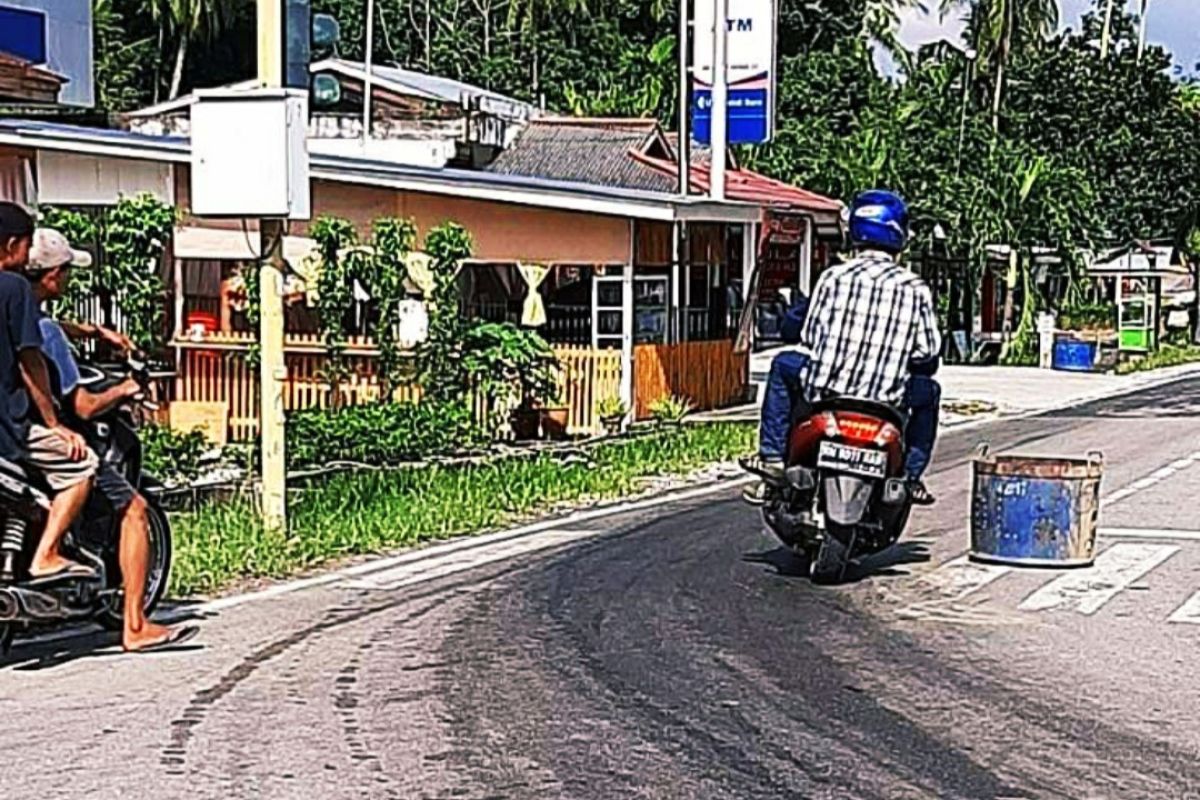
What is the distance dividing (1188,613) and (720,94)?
1699 cm

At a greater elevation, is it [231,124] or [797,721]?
[231,124]

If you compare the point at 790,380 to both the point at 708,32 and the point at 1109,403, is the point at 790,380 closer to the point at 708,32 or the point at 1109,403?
the point at 708,32

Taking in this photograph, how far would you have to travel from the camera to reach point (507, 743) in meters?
7.52

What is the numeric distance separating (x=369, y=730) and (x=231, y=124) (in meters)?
5.69

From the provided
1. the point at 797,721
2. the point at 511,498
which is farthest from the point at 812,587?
the point at 511,498

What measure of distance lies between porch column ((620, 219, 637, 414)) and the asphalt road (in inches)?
454


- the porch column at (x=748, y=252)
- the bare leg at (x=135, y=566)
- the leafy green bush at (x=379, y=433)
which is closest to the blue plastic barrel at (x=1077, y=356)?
the porch column at (x=748, y=252)

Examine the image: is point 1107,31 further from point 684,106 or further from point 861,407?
point 861,407

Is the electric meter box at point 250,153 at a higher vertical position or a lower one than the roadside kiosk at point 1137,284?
higher

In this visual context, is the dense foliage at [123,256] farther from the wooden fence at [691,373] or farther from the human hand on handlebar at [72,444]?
the human hand on handlebar at [72,444]

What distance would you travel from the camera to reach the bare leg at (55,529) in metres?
8.58

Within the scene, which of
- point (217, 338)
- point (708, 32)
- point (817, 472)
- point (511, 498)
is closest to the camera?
point (817, 472)

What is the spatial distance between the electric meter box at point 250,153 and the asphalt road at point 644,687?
2335 millimetres

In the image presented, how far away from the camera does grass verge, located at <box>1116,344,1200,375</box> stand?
42594 mm
